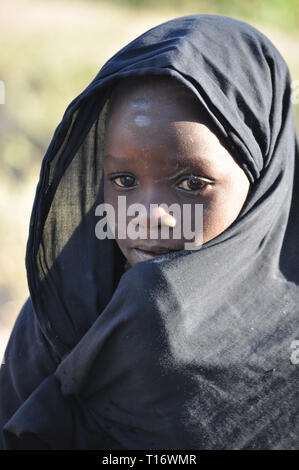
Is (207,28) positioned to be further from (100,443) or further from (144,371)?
(100,443)

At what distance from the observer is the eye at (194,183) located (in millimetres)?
1643

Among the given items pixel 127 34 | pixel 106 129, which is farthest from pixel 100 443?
pixel 127 34

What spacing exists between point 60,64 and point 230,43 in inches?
218

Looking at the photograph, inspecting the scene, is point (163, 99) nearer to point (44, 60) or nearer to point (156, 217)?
point (156, 217)

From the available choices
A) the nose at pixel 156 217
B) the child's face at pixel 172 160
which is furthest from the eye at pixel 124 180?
the nose at pixel 156 217

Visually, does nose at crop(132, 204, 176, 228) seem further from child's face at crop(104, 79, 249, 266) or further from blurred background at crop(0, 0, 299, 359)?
blurred background at crop(0, 0, 299, 359)

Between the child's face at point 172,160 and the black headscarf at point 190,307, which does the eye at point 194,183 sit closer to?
the child's face at point 172,160

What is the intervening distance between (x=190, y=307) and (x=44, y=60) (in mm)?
5876

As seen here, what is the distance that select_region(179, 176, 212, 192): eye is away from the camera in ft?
5.39

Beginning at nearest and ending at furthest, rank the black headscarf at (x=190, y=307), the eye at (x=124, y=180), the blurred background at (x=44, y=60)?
1. the black headscarf at (x=190, y=307)
2. the eye at (x=124, y=180)
3. the blurred background at (x=44, y=60)

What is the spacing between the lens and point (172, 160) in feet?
5.30

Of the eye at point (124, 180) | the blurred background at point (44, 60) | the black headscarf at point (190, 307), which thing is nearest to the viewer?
the black headscarf at point (190, 307)

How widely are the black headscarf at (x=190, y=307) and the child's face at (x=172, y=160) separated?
1.7 inches

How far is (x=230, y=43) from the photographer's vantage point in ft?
5.71
